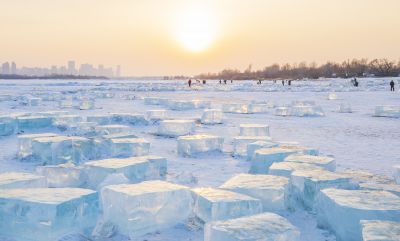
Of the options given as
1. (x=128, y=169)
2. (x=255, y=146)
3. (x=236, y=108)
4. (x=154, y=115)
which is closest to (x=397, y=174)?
(x=255, y=146)

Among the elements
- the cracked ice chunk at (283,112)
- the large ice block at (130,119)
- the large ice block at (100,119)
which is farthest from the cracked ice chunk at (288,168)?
the cracked ice chunk at (283,112)

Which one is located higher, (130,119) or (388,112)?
(388,112)

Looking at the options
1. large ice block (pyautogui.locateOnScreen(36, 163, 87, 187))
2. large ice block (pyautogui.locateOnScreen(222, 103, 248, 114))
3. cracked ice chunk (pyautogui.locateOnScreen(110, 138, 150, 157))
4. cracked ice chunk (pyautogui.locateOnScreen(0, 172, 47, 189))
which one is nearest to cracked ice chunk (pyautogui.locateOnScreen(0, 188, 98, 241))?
cracked ice chunk (pyautogui.locateOnScreen(0, 172, 47, 189))

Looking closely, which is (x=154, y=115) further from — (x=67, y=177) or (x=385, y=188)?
(x=385, y=188)

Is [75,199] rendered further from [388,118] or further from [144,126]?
[388,118]

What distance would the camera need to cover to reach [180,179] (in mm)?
4867

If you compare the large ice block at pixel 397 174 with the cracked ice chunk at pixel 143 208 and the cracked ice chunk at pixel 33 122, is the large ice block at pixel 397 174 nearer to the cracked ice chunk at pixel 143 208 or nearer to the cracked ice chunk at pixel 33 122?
the cracked ice chunk at pixel 143 208

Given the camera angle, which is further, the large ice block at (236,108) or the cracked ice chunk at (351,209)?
the large ice block at (236,108)

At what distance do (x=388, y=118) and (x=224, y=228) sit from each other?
11.4 metres

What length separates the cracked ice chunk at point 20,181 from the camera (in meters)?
3.85

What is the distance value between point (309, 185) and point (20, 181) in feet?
8.86

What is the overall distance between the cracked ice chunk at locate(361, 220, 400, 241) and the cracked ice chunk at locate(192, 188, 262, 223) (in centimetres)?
89

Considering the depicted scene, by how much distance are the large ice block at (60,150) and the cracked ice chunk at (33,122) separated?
10.8 ft

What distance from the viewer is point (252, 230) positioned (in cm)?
278
